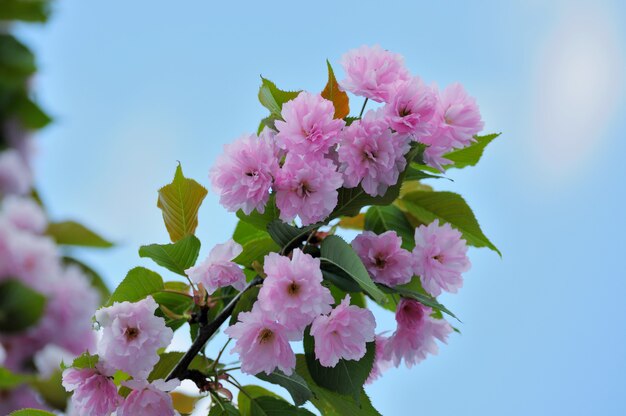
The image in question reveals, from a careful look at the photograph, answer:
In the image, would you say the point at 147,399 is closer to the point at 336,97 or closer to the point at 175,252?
the point at 175,252

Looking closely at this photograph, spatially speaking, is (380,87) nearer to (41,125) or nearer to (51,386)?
(51,386)

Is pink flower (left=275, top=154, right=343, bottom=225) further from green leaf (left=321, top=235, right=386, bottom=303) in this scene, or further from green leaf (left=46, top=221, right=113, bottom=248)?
green leaf (left=46, top=221, right=113, bottom=248)

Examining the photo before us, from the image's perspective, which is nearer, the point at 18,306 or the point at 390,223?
the point at 390,223

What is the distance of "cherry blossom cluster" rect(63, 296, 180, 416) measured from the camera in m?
0.74

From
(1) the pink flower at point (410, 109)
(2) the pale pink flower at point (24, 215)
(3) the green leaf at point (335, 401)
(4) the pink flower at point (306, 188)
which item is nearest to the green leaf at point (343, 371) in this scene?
(3) the green leaf at point (335, 401)

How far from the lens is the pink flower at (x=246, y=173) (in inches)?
30.1

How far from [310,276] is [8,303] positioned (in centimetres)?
206

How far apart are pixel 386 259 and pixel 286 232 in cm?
13

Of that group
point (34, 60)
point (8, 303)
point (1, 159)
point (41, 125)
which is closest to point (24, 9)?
point (34, 60)

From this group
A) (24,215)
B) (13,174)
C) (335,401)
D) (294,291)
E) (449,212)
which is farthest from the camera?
(13,174)

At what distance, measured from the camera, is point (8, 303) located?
243 centimetres

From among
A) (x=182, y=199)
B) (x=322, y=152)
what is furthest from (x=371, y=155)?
(x=182, y=199)

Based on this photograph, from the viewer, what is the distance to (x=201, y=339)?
80cm

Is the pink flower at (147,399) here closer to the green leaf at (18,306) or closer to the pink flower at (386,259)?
the pink flower at (386,259)
